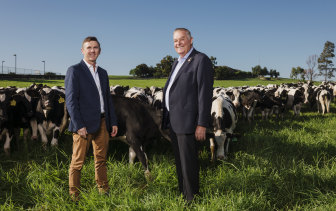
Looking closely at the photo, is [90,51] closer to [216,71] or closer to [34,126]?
[34,126]

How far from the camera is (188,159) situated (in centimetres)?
310

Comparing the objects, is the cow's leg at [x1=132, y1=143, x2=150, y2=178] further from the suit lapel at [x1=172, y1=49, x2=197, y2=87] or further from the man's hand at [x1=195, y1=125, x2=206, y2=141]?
the suit lapel at [x1=172, y1=49, x2=197, y2=87]

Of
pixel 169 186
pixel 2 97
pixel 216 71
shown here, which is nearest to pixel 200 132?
pixel 169 186

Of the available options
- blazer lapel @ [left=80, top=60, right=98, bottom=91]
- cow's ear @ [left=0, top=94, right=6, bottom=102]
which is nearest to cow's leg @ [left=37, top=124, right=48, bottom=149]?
cow's ear @ [left=0, top=94, right=6, bottom=102]

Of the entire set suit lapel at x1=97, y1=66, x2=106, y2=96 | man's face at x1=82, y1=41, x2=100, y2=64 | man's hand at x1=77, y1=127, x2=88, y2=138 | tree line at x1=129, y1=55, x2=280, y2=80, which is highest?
tree line at x1=129, y1=55, x2=280, y2=80

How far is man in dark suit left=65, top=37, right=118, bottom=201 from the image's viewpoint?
9.92 ft

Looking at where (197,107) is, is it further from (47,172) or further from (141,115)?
(47,172)

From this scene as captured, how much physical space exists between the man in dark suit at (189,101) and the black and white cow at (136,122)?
164 cm

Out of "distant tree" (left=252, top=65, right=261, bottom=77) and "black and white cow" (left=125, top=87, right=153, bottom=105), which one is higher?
"distant tree" (left=252, top=65, right=261, bottom=77)

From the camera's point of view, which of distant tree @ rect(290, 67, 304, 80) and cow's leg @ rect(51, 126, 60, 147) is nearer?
cow's leg @ rect(51, 126, 60, 147)

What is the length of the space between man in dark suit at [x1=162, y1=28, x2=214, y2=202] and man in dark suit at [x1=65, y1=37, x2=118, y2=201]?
36.6 inches

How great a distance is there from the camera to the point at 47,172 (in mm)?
4332

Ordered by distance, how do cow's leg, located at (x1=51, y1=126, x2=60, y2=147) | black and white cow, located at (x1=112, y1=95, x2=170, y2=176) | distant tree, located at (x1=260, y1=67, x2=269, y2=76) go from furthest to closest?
1. distant tree, located at (x1=260, y1=67, x2=269, y2=76)
2. cow's leg, located at (x1=51, y1=126, x2=60, y2=147)
3. black and white cow, located at (x1=112, y1=95, x2=170, y2=176)

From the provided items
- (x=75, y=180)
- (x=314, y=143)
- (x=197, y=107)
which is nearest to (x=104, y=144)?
(x=75, y=180)
